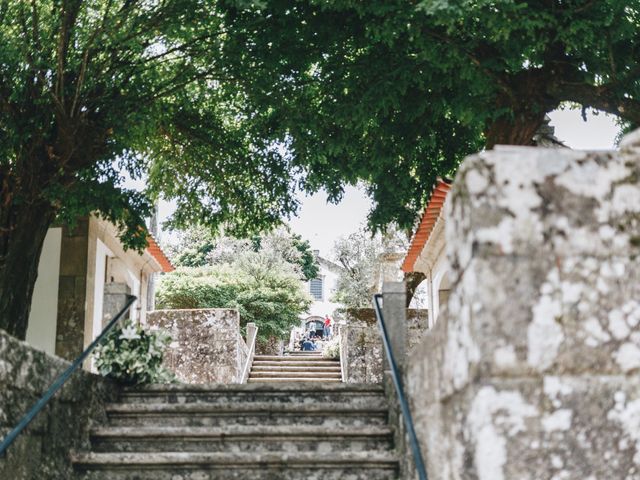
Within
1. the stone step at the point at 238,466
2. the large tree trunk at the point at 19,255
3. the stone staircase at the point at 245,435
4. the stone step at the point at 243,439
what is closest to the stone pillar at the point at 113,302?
the stone staircase at the point at 245,435

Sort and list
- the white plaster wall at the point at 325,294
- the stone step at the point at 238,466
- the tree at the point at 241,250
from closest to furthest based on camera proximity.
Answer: the stone step at the point at 238,466 → the tree at the point at 241,250 → the white plaster wall at the point at 325,294

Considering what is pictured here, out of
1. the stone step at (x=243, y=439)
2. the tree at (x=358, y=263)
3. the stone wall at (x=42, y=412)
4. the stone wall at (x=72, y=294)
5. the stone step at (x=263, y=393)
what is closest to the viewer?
the stone wall at (x=42, y=412)

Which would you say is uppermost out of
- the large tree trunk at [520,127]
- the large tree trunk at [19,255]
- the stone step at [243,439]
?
the large tree trunk at [520,127]

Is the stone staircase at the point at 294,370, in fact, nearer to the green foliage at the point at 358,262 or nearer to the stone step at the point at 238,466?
the green foliage at the point at 358,262

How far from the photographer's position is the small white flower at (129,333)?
249 inches

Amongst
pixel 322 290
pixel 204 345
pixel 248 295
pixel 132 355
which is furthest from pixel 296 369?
pixel 322 290

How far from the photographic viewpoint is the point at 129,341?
6.30m

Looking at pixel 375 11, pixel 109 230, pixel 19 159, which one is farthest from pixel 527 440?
pixel 109 230

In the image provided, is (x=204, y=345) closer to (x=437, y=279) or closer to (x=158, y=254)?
(x=158, y=254)

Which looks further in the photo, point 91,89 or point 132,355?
point 91,89

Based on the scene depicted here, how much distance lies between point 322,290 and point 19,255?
147ft

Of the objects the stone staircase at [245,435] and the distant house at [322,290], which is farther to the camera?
the distant house at [322,290]

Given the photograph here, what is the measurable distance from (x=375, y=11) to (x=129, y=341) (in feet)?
11.5

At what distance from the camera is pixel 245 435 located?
5.33 metres
